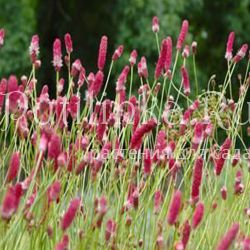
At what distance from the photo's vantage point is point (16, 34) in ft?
28.2

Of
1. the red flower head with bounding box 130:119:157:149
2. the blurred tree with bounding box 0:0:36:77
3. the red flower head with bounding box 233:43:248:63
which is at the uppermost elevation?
the blurred tree with bounding box 0:0:36:77

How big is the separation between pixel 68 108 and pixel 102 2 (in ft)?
23.5

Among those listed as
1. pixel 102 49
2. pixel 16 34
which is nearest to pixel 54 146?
pixel 102 49

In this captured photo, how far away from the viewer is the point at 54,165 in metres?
2.29

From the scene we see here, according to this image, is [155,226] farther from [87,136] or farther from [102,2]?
[102,2]

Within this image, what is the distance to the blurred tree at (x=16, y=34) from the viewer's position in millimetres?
8523

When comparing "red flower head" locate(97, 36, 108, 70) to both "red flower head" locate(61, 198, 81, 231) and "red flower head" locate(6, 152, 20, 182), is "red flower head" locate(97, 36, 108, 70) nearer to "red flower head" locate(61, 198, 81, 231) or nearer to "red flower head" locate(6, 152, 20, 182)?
"red flower head" locate(6, 152, 20, 182)

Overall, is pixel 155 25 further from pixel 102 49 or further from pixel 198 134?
pixel 198 134

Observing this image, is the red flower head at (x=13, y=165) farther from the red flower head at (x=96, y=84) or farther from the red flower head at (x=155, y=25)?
the red flower head at (x=155, y=25)

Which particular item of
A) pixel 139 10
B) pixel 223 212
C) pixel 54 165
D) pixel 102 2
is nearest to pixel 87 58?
pixel 102 2

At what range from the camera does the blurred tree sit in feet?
28.0

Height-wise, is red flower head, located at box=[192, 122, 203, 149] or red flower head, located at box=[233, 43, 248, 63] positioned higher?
red flower head, located at box=[233, 43, 248, 63]

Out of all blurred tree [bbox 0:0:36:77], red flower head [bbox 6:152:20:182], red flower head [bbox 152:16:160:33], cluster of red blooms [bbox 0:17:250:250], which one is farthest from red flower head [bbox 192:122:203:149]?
blurred tree [bbox 0:0:36:77]

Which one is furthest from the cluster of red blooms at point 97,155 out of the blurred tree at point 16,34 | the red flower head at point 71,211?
the blurred tree at point 16,34
